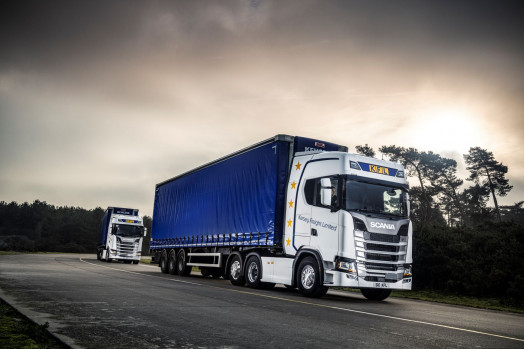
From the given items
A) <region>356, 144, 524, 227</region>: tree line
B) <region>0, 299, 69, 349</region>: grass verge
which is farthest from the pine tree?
<region>0, 299, 69, 349</region>: grass verge

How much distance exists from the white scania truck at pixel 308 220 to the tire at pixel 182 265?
2339 mm

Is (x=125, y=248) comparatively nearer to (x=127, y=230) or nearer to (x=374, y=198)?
(x=127, y=230)

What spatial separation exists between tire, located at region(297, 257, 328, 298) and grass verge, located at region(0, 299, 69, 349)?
23.9 ft

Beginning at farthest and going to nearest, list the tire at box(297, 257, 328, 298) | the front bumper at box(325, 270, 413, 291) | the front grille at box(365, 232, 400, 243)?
1. the tire at box(297, 257, 328, 298)
2. the front grille at box(365, 232, 400, 243)
3. the front bumper at box(325, 270, 413, 291)

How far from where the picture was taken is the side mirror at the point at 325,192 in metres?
12.0

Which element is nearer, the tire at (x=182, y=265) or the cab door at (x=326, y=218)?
the cab door at (x=326, y=218)

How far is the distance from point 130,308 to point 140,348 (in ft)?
10.4

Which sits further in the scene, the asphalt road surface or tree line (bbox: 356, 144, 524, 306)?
tree line (bbox: 356, 144, 524, 306)

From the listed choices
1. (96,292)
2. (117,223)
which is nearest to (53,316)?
(96,292)

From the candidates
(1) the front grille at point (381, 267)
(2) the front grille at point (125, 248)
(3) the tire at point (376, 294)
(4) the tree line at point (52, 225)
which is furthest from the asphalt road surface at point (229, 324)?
(4) the tree line at point (52, 225)

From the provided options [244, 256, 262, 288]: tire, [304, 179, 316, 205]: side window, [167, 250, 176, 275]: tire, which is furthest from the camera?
[167, 250, 176, 275]: tire

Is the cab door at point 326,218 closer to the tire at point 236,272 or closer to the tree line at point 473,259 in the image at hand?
the tire at point 236,272

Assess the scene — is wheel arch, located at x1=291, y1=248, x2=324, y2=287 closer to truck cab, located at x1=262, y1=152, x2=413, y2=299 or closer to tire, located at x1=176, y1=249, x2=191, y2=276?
truck cab, located at x1=262, y1=152, x2=413, y2=299

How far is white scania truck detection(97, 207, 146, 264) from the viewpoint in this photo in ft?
111
